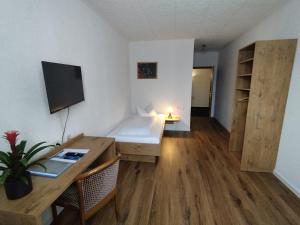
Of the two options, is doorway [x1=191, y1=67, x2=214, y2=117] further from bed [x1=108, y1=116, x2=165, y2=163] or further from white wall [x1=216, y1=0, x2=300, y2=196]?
bed [x1=108, y1=116, x2=165, y2=163]

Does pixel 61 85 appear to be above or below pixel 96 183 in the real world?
above

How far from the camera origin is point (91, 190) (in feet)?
4.11

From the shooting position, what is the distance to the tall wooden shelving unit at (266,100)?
2.12 meters

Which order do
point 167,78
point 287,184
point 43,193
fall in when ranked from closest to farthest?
point 43,193 < point 287,184 < point 167,78

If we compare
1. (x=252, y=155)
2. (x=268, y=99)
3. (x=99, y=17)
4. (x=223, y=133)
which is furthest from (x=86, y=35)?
(x=223, y=133)

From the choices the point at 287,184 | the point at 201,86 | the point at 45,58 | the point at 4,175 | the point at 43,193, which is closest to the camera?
the point at 4,175

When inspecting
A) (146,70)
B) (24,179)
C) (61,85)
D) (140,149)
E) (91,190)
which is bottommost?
(140,149)

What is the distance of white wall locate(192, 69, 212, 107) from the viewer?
6379 millimetres

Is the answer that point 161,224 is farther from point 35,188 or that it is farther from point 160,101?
point 160,101

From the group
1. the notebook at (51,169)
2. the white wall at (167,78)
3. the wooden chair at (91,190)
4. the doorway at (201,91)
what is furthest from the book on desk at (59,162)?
the doorway at (201,91)

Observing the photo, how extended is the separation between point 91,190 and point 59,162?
17.4 inches

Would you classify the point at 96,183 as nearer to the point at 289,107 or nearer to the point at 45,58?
the point at 45,58

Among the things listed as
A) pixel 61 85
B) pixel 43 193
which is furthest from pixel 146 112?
pixel 43 193

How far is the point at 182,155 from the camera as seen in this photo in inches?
121
